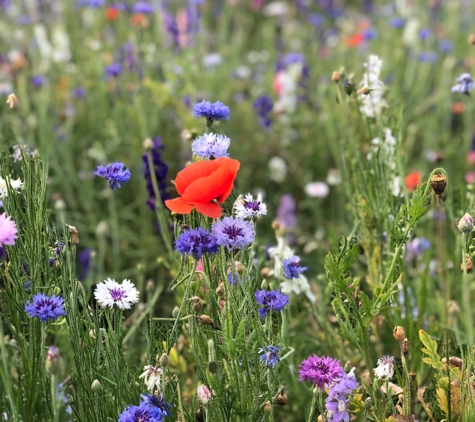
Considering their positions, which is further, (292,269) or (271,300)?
(292,269)

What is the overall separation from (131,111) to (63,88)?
61cm

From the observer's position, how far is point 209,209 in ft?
3.25

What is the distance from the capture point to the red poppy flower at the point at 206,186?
0.98 m

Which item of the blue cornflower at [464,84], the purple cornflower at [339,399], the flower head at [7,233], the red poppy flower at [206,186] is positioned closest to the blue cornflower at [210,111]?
the red poppy flower at [206,186]

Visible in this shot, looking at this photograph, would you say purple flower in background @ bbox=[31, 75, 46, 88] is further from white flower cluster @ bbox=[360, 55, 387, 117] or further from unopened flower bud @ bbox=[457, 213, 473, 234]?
unopened flower bud @ bbox=[457, 213, 473, 234]

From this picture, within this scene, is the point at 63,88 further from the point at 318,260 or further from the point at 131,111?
the point at 318,260

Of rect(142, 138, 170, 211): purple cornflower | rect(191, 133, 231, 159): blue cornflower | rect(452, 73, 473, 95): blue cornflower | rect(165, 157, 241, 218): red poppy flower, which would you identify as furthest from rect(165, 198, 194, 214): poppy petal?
rect(452, 73, 473, 95): blue cornflower

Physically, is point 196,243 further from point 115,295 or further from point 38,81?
point 38,81

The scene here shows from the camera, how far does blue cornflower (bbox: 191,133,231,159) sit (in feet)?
3.55

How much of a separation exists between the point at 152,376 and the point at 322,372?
27 centimetres

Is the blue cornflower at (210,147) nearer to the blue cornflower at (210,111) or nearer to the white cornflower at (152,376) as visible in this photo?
the blue cornflower at (210,111)

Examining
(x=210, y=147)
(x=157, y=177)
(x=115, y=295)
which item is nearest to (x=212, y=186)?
(x=210, y=147)

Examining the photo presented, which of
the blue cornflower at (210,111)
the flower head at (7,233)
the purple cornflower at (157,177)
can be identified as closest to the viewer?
the flower head at (7,233)

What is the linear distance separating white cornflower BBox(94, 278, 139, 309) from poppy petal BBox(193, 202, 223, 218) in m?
0.17
